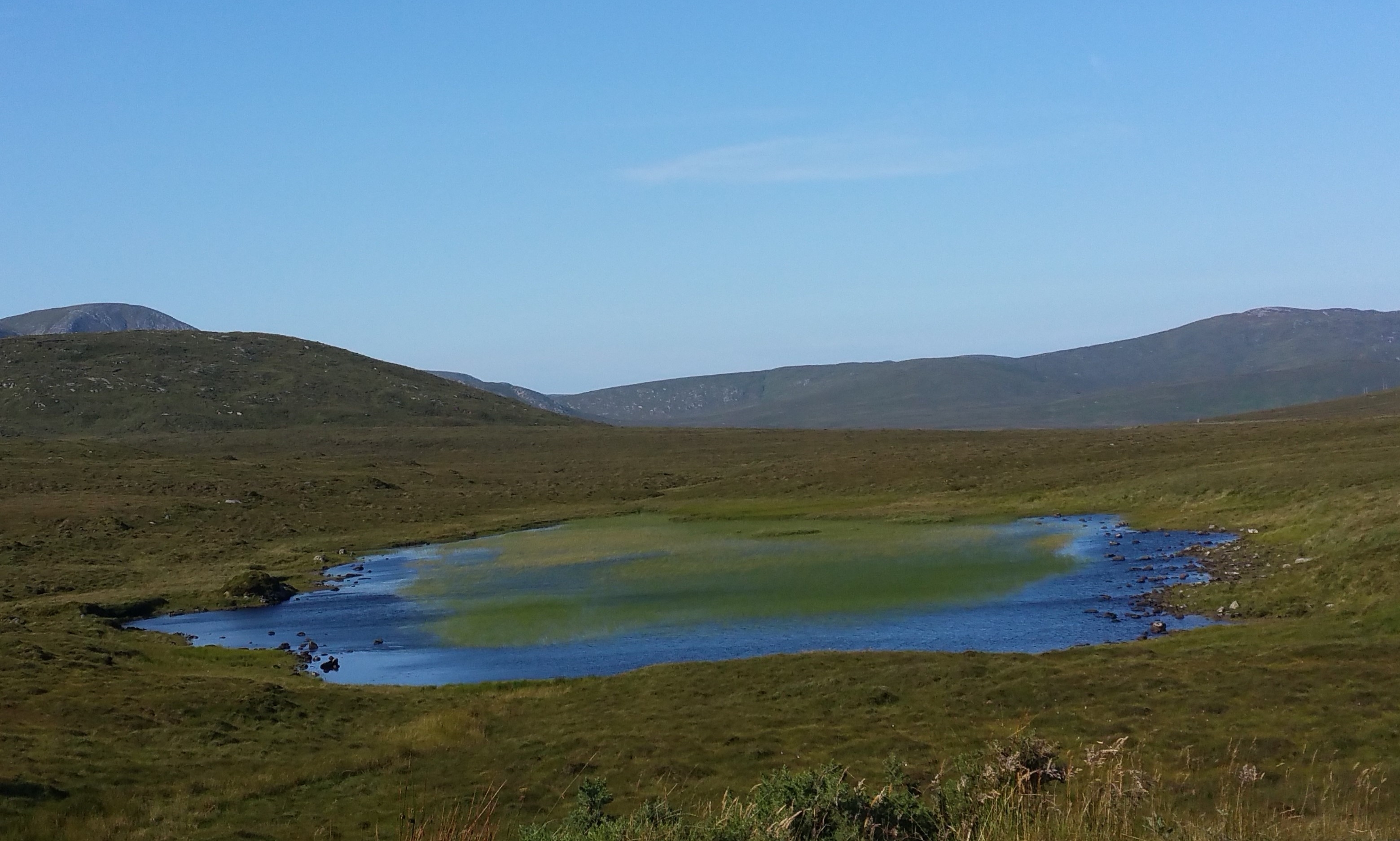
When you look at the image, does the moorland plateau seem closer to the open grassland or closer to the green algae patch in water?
the open grassland

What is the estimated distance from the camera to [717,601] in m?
53.3

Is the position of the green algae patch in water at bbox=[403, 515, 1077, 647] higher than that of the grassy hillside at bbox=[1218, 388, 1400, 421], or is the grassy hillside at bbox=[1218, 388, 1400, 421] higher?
the grassy hillside at bbox=[1218, 388, 1400, 421]

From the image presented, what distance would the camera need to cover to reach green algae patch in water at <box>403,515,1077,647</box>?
164 feet

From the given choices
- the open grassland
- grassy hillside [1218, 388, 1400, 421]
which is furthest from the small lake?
grassy hillside [1218, 388, 1400, 421]

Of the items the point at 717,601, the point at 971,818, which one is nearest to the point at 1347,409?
the point at 717,601

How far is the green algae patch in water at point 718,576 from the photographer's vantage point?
164ft

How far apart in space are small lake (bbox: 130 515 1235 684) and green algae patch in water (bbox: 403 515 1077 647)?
0.19 metres

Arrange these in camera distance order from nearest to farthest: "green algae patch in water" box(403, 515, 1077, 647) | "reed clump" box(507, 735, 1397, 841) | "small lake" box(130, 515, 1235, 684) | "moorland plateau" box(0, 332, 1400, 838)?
"reed clump" box(507, 735, 1397, 841) → "moorland plateau" box(0, 332, 1400, 838) → "small lake" box(130, 515, 1235, 684) → "green algae patch in water" box(403, 515, 1077, 647)

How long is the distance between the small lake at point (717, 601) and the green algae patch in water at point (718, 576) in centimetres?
19

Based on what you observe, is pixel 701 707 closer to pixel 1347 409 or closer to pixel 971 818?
pixel 971 818

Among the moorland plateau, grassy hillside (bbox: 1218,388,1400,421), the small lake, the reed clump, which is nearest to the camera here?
the reed clump

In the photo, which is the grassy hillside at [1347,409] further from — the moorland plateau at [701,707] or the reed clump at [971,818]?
the reed clump at [971,818]

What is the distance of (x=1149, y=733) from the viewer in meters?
23.2

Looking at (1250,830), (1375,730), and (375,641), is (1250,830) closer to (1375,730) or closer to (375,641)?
(1375,730)
